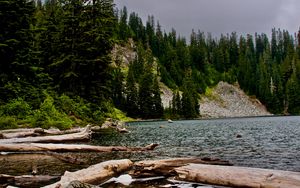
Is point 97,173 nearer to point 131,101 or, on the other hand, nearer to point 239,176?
point 239,176

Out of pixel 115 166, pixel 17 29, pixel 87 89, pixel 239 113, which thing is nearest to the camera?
pixel 115 166

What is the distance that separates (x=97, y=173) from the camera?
11.6m

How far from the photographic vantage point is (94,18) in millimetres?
47125

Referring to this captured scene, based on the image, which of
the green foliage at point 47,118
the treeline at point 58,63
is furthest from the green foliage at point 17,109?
the green foliage at point 47,118

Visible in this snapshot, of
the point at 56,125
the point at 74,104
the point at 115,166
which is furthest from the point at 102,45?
the point at 115,166

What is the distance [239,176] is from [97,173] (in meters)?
4.67

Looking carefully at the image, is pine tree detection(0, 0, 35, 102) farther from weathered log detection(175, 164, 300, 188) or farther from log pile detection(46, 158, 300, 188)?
weathered log detection(175, 164, 300, 188)

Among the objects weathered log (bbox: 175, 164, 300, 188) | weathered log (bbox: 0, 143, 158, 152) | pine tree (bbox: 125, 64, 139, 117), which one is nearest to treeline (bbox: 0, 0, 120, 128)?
weathered log (bbox: 0, 143, 158, 152)

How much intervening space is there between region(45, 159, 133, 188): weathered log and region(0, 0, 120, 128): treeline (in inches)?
724

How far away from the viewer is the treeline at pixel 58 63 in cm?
3284

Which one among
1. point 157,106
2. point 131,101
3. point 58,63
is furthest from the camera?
point 157,106

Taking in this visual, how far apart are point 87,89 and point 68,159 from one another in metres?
30.8

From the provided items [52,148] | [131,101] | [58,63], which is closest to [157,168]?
[52,148]

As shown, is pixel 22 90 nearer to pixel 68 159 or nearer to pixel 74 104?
pixel 74 104
